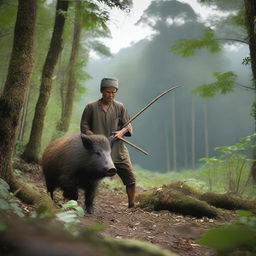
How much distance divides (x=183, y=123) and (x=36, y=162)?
60.1 m

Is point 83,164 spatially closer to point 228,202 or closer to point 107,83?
point 107,83

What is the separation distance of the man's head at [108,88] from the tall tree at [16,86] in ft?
4.70

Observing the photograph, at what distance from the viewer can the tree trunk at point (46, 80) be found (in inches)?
409

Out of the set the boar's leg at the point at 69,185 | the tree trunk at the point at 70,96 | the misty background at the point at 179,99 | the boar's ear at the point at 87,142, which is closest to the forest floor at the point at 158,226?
the boar's leg at the point at 69,185

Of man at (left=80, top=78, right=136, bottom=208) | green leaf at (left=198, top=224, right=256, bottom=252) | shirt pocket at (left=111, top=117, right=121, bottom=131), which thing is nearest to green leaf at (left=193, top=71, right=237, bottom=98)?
man at (left=80, top=78, right=136, bottom=208)

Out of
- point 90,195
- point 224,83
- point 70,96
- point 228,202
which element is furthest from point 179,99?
point 90,195

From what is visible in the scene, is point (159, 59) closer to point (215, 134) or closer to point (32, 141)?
point (215, 134)

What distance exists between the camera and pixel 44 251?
2.17 feet

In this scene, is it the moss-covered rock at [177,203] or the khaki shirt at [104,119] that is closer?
the moss-covered rock at [177,203]

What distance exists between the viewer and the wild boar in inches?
209

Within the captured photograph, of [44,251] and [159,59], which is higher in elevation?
[159,59]

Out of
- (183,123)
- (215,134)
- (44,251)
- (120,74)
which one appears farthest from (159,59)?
(44,251)

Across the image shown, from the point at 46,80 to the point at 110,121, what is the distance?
5.02 metres

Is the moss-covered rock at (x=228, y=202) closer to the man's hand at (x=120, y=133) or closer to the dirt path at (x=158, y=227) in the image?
the dirt path at (x=158, y=227)
